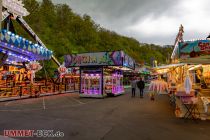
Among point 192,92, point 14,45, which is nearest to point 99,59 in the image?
point 14,45

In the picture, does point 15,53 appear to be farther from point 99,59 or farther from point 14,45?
point 99,59

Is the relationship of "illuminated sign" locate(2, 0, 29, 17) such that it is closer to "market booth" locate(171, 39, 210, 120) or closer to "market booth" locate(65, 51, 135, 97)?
"market booth" locate(65, 51, 135, 97)

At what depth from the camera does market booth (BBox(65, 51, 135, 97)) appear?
2064cm

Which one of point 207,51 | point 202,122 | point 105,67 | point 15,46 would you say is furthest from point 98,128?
point 105,67

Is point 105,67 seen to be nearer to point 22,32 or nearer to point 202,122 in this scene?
point 202,122

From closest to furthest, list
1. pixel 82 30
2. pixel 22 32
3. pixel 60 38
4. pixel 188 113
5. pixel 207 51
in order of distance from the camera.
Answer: pixel 207 51
pixel 188 113
pixel 22 32
pixel 60 38
pixel 82 30

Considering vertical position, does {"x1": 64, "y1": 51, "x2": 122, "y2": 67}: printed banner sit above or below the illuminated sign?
below

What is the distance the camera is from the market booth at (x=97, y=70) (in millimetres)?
20641

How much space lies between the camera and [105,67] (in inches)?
845

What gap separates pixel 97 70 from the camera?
21156 mm

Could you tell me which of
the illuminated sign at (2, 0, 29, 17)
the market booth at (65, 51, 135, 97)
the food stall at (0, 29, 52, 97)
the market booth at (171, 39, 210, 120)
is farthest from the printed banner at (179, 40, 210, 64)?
the illuminated sign at (2, 0, 29, 17)

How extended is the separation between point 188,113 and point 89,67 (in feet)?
41.9

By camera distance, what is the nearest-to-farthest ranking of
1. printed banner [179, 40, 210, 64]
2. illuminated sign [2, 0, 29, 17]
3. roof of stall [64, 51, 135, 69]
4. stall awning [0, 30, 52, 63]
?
printed banner [179, 40, 210, 64] → stall awning [0, 30, 52, 63] → roof of stall [64, 51, 135, 69] → illuminated sign [2, 0, 29, 17]

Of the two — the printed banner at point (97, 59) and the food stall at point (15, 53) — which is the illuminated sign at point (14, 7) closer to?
the food stall at point (15, 53)
